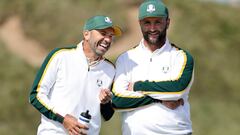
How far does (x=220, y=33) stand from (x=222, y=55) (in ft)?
3.93

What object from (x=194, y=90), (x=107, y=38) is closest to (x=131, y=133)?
(x=107, y=38)

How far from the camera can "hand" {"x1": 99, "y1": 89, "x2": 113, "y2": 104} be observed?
7398 millimetres

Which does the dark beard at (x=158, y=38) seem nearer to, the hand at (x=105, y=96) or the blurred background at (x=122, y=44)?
the hand at (x=105, y=96)

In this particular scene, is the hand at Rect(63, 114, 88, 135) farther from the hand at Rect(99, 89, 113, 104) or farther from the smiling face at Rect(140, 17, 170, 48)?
the smiling face at Rect(140, 17, 170, 48)

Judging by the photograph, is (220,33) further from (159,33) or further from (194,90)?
(159,33)

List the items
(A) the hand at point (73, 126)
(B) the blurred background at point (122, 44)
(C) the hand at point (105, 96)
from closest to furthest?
1. (A) the hand at point (73, 126)
2. (C) the hand at point (105, 96)
3. (B) the blurred background at point (122, 44)

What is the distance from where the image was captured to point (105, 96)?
742 cm

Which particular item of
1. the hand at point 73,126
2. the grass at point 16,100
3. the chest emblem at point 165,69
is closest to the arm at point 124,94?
the chest emblem at point 165,69

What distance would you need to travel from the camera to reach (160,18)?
7.64 meters

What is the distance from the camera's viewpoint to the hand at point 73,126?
7215 mm

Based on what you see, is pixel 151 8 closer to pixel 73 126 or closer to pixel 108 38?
pixel 108 38

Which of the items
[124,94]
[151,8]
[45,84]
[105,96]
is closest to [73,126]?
[105,96]

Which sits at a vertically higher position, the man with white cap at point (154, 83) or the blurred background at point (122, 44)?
the blurred background at point (122, 44)

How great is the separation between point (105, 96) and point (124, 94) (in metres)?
0.36
